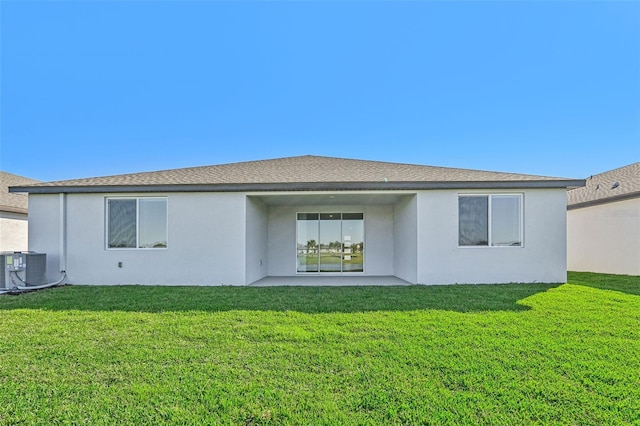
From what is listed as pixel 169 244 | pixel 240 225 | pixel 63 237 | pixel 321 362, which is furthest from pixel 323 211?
pixel 321 362

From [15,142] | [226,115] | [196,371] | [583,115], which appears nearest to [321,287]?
[196,371]

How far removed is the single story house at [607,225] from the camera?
1259cm

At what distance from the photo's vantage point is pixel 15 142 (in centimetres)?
1925

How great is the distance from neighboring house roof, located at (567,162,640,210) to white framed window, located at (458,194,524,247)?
5.91 meters

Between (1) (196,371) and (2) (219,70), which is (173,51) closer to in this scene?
(2) (219,70)

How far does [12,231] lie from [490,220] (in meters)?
18.0

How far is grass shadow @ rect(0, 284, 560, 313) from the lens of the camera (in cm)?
684

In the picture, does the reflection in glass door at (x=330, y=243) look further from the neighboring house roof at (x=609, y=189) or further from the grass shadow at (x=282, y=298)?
the neighboring house roof at (x=609, y=189)

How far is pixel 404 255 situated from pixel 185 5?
11854 millimetres

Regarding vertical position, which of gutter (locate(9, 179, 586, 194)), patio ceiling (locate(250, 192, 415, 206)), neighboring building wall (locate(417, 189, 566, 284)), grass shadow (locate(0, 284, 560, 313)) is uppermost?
gutter (locate(9, 179, 586, 194))

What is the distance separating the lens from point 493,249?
988 cm

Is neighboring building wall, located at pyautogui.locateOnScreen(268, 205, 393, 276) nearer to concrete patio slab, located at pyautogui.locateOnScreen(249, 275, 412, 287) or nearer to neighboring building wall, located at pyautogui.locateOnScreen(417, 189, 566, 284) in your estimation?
concrete patio slab, located at pyautogui.locateOnScreen(249, 275, 412, 287)

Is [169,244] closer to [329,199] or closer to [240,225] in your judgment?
[240,225]

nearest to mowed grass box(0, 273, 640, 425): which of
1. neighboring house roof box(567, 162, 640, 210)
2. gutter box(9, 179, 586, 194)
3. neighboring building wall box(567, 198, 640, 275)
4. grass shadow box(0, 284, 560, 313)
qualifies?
grass shadow box(0, 284, 560, 313)
